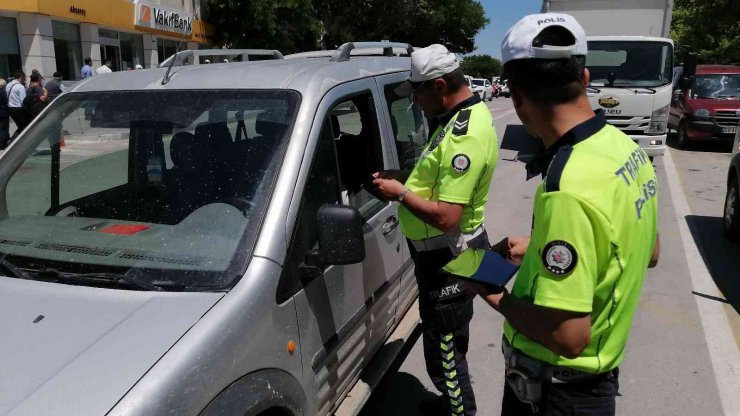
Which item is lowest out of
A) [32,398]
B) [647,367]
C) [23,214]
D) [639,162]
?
[647,367]

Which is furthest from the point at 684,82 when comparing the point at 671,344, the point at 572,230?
the point at 572,230

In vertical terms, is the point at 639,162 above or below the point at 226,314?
above

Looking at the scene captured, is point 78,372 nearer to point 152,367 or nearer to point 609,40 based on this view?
point 152,367

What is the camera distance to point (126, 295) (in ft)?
6.15

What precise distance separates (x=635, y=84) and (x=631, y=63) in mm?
427

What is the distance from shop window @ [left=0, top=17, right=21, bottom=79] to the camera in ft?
51.7

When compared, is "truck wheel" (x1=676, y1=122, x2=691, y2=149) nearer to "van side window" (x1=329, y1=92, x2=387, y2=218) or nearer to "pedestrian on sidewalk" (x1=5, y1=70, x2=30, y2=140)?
"van side window" (x1=329, y1=92, x2=387, y2=218)

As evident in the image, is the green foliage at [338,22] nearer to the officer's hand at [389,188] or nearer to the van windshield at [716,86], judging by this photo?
the van windshield at [716,86]

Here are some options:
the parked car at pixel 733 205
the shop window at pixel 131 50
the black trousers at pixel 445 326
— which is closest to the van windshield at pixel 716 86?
the parked car at pixel 733 205

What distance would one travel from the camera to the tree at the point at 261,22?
24445mm

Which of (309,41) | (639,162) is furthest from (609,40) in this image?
(309,41)

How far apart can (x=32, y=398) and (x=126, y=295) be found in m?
0.46

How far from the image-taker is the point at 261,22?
2475 cm

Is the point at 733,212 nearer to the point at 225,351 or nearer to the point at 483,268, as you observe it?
the point at 483,268
